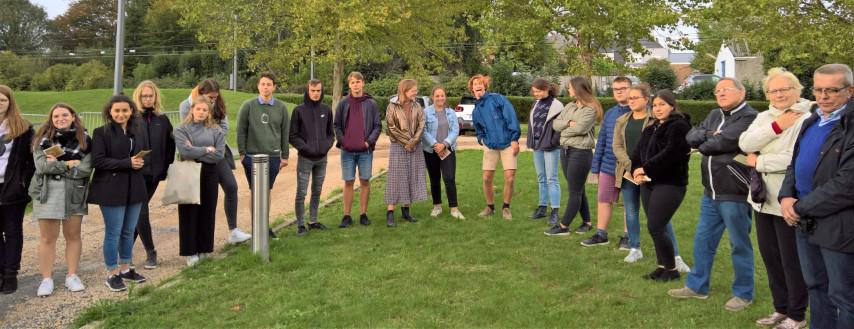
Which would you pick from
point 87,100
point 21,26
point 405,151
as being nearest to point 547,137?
point 405,151

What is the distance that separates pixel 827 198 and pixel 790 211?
343 millimetres

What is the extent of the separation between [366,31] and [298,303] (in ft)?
69.0

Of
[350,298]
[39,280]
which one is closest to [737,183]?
[350,298]

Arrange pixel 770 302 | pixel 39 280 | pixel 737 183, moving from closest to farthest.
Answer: pixel 737 183 < pixel 770 302 < pixel 39 280

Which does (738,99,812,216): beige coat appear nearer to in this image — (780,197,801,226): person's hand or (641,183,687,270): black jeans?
(780,197,801,226): person's hand

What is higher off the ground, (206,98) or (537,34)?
(537,34)

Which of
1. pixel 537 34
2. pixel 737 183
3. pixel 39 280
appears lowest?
pixel 39 280

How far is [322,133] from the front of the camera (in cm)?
809

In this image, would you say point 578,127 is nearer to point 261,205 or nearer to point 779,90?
point 779,90

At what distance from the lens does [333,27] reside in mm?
24484

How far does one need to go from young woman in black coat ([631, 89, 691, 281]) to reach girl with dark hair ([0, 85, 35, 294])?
513cm

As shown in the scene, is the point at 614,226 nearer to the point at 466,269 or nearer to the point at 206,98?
the point at 466,269

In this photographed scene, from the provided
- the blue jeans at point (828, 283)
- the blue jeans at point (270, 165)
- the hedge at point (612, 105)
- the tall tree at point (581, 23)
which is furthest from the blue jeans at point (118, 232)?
the hedge at point (612, 105)

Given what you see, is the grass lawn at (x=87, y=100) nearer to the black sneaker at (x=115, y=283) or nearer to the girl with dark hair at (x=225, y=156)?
the girl with dark hair at (x=225, y=156)
